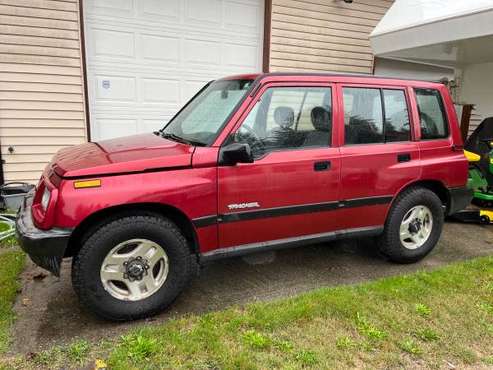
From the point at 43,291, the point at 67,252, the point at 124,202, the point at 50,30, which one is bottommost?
the point at 43,291

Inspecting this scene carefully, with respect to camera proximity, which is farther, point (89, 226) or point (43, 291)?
point (43, 291)

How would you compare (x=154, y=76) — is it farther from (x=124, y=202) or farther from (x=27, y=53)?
(x=124, y=202)

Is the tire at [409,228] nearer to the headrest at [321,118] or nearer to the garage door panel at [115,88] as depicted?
the headrest at [321,118]

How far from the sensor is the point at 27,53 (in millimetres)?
5746

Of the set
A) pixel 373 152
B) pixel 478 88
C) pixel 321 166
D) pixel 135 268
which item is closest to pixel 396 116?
pixel 373 152

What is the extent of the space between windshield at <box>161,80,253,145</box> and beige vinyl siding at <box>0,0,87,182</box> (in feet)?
9.56

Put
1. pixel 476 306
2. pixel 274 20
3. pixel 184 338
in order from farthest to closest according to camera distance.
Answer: pixel 274 20, pixel 476 306, pixel 184 338

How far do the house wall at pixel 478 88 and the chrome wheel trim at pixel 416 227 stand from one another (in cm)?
614

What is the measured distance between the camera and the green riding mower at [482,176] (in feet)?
18.7

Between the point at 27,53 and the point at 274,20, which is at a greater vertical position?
the point at 274,20

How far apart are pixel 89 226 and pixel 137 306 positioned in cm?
69

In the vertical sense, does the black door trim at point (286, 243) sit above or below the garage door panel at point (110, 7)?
below

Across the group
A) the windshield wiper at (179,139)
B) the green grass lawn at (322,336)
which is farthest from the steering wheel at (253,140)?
the green grass lawn at (322,336)

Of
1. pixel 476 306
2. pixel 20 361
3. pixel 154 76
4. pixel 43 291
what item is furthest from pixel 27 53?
pixel 476 306
